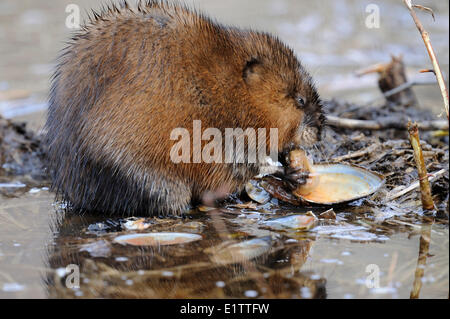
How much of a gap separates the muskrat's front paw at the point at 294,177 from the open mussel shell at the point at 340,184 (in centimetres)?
5

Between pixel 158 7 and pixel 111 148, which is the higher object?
pixel 158 7

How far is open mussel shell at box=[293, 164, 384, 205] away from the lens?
4.59 meters

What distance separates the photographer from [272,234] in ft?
13.3

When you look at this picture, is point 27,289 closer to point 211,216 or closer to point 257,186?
point 211,216

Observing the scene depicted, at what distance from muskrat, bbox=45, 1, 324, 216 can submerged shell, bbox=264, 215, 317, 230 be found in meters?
0.68

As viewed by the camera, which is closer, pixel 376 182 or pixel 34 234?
pixel 34 234

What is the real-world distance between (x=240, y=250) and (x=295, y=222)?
0.50 meters

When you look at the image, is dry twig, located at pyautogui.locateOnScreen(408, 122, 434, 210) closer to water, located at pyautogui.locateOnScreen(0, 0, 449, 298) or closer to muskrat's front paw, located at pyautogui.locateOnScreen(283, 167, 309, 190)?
water, located at pyautogui.locateOnScreen(0, 0, 449, 298)

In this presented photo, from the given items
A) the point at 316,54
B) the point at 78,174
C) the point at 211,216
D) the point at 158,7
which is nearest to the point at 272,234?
the point at 211,216

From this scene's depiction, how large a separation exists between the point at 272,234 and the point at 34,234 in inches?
60.6

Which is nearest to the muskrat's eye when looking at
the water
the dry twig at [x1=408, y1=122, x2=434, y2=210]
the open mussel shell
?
the open mussel shell

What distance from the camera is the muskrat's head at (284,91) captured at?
15.5 feet

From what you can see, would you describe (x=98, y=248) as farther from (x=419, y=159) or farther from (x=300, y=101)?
(x=419, y=159)

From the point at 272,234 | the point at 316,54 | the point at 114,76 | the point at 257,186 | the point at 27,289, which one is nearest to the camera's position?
the point at 27,289
